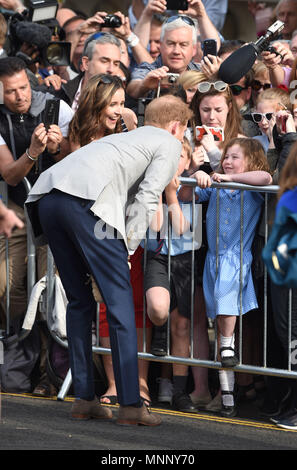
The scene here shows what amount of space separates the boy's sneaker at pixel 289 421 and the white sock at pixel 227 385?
0.38 metres

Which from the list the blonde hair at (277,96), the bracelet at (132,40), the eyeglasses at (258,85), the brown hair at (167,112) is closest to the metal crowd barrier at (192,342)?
the brown hair at (167,112)

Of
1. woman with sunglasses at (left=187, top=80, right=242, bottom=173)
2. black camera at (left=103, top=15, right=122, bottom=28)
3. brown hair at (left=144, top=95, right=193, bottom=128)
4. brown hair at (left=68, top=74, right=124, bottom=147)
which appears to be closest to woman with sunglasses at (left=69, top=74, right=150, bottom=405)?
brown hair at (left=68, top=74, right=124, bottom=147)

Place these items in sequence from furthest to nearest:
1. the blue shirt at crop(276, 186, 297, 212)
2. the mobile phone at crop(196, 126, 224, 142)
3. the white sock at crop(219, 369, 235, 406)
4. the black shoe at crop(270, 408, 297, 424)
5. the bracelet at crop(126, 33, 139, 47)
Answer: the bracelet at crop(126, 33, 139, 47)
the mobile phone at crop(196, 126, 224, 142)
the white sock at crop(219, 369, 235, 406)
the black shoe at crop(270, 408, 297, 424)
the blue shirt at crop(276, 186, 297, 212)

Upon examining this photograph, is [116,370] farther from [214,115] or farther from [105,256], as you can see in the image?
[214,115]

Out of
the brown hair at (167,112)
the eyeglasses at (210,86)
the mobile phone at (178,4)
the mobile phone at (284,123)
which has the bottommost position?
the mobile phone at (284,123)

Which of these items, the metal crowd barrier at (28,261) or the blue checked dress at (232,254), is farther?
the metal crowd barrier at (28,261)

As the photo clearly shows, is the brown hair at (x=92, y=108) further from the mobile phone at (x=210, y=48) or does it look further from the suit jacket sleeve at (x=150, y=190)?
the mobile phone at (x=210, y=48)

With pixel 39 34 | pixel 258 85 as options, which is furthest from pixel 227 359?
pixel 39 34

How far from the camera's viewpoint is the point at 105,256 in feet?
18.8

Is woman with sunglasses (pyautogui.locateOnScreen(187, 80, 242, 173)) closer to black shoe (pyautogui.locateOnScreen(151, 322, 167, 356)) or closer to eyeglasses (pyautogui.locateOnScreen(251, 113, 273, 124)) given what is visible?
eyeglasses (pyautogui.locateOnScreen(251, 113, 273, 124))

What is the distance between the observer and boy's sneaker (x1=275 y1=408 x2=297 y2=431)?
6.02 metres

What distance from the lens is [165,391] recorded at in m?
6.72

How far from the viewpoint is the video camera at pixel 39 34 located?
8.20 m

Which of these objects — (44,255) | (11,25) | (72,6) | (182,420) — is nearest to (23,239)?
(44,255)
